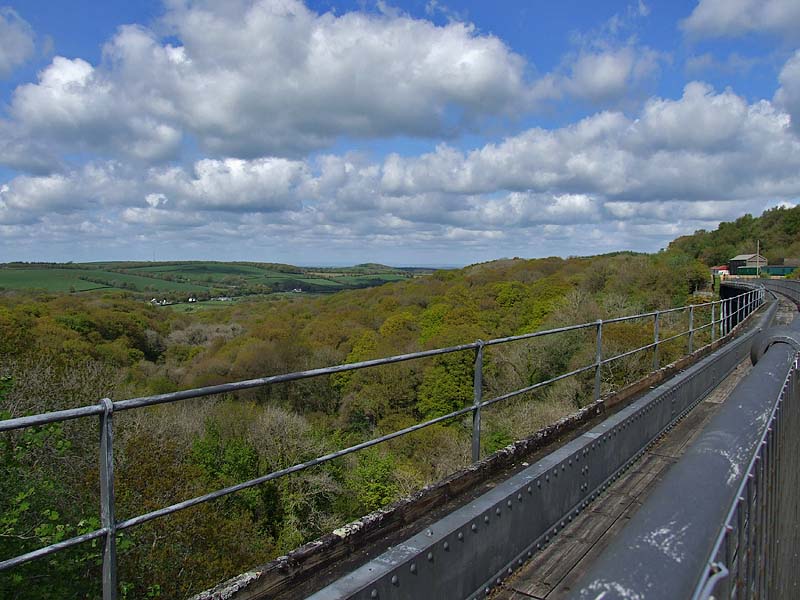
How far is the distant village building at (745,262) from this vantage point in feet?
253

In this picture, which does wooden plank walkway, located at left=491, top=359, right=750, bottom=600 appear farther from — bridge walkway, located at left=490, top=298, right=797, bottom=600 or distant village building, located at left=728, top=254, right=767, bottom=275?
distant village building, located at left=728, top=254, right=767, bottom=275

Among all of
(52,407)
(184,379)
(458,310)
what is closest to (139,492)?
(52,407)

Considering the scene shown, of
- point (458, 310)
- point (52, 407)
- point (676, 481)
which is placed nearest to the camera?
point (676, 481)

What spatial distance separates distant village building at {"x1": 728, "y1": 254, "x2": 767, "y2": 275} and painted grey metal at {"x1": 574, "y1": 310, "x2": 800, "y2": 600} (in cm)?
8592

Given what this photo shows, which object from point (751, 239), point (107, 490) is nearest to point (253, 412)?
point (107, 490)

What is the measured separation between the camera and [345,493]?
24594 millimetres

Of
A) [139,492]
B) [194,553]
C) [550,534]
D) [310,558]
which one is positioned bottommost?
[194,553]

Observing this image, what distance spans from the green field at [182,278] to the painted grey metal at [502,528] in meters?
91.8

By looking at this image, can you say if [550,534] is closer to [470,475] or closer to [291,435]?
[470,475]

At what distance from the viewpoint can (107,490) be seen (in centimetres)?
202

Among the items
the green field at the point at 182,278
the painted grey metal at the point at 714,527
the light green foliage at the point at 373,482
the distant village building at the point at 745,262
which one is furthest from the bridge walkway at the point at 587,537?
the green field at the point at 182,278

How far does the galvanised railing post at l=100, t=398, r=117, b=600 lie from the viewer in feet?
6.40

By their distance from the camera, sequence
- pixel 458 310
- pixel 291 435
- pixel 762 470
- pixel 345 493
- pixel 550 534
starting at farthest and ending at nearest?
pixel 458 310, pixel 291 435, pixel 345 493, pixel 550 534, pixel 762 470

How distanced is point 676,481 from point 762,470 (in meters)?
0.56
